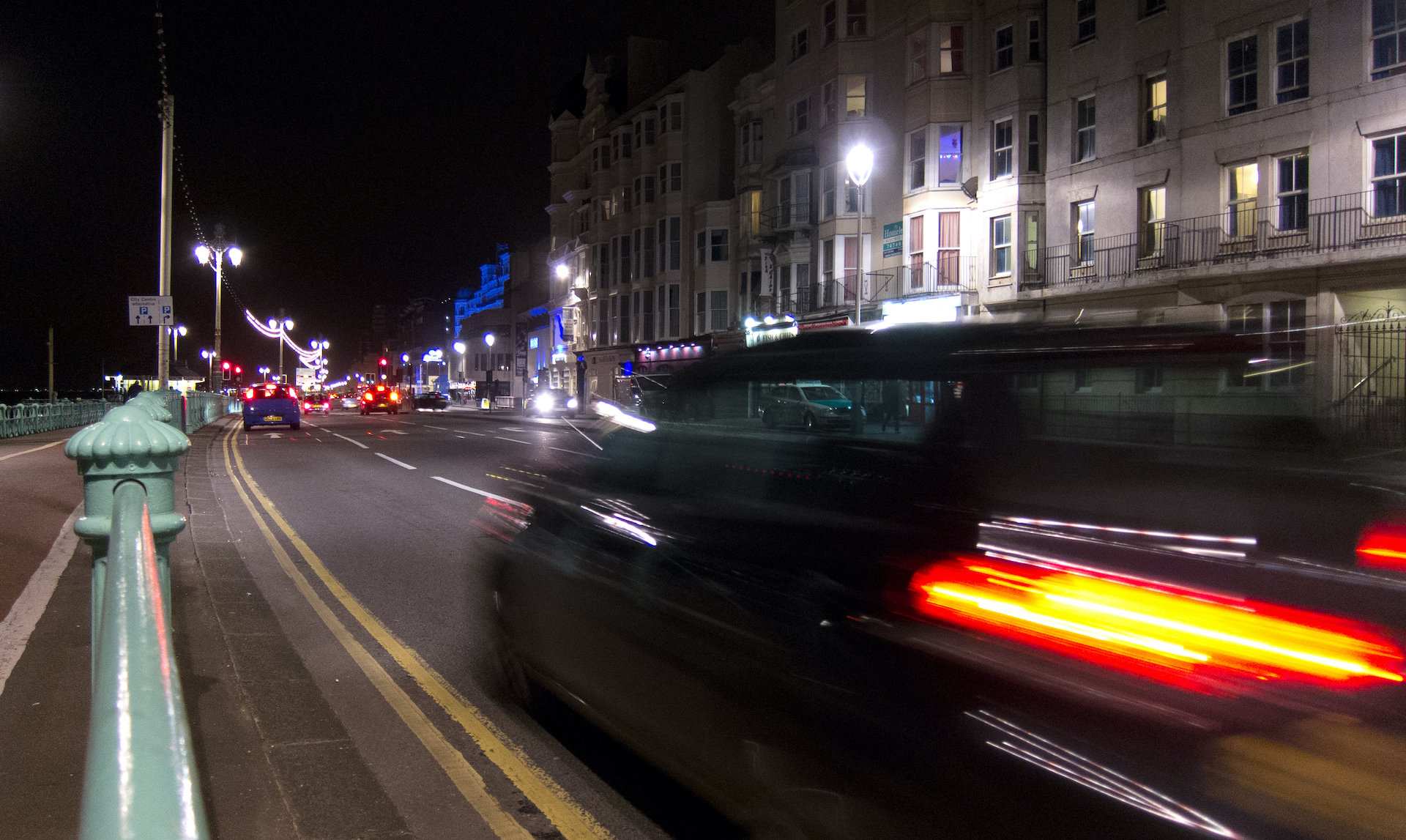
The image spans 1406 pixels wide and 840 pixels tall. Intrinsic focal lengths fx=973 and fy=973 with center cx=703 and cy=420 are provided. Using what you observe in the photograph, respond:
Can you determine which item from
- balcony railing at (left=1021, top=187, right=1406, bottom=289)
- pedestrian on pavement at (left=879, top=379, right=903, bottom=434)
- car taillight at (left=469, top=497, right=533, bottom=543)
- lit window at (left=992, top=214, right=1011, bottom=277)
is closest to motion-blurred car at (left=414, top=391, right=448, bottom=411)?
lit window at (left=992, top=214, right=1011, bottom=277)

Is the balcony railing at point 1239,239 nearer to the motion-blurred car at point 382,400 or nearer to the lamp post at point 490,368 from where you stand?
the motion-blurred car at point 382,400

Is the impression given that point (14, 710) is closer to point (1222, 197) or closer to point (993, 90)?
point (1222, 197)

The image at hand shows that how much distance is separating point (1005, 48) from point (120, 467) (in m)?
28.5

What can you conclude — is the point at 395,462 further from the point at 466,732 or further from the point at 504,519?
the point at 466,732

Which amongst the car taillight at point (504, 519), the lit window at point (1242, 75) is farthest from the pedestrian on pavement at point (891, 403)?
the lit window at point (1242, 75)

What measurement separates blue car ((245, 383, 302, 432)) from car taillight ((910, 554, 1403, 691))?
1359 inches

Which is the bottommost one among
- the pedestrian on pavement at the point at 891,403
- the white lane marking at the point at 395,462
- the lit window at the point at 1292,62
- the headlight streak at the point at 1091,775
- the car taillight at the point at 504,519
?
the white lane marking at the point at 395,462

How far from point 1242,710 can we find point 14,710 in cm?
523

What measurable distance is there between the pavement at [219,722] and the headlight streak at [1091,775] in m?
2.42

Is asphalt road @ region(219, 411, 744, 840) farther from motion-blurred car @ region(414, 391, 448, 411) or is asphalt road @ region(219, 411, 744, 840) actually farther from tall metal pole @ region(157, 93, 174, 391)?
motion-blurred car @ region(414, 391, 448, 411)

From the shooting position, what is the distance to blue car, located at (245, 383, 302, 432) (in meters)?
33.6

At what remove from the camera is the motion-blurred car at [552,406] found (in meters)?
51.4

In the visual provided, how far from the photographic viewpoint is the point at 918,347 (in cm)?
344

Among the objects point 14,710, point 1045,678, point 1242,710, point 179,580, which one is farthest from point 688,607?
point 179,580
